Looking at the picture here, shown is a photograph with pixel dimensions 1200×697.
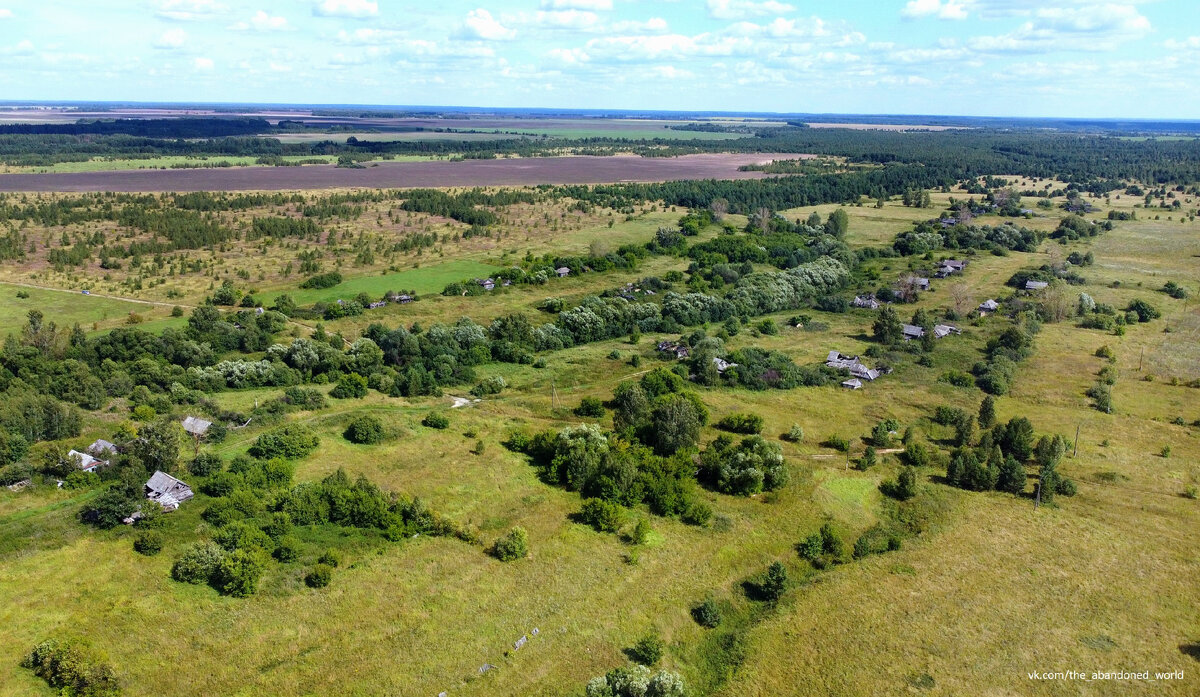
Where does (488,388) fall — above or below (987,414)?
below

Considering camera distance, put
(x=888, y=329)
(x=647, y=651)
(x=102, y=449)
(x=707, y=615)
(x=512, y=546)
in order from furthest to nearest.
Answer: (x=888, y=329) < (x=102, y=449) < (x=512, y=546) < (x=707, y=615) < (x=647, y=651)

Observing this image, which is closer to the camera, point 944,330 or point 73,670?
point 73,670

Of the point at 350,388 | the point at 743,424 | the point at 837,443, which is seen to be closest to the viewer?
the point at 837,443

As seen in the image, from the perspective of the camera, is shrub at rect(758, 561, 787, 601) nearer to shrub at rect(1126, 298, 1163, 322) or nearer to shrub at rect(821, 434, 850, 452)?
shrub at rect(821, 434, 850, 452)

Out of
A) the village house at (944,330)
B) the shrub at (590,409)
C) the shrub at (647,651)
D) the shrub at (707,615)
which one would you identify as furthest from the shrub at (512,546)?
the village house at (944,330)

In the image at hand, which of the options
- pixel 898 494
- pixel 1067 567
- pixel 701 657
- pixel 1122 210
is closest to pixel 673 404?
pixel 898 494

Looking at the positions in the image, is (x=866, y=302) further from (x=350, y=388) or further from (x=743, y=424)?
(x=350, y=388)

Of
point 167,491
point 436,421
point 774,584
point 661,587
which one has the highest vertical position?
point 436,421

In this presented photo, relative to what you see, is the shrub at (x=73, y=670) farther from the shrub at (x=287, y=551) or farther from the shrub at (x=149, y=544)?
the shrub at (x=287, y=551)

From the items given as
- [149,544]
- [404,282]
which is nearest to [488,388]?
[149,544]
